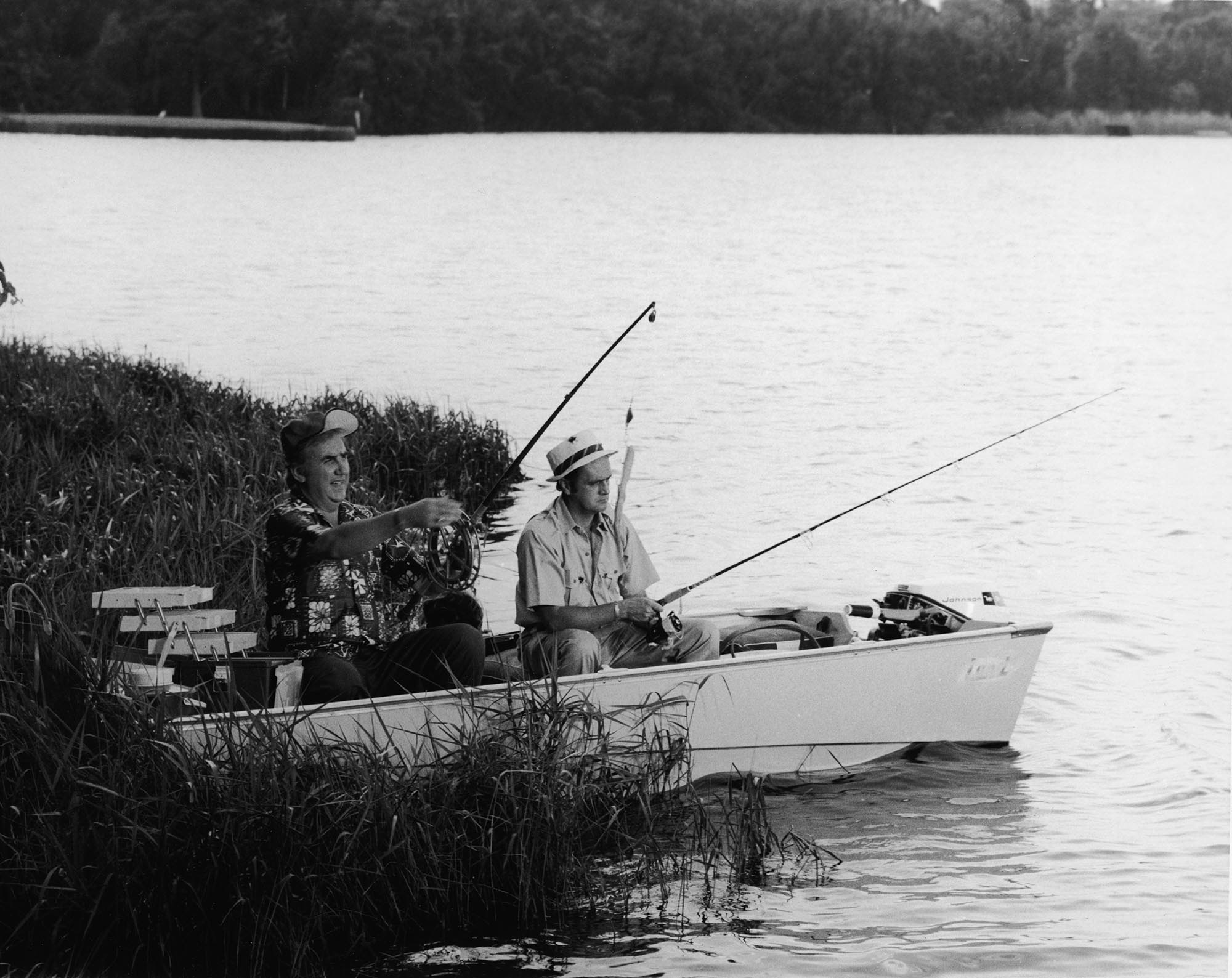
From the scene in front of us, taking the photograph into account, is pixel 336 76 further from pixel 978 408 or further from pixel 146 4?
pixel 978 408

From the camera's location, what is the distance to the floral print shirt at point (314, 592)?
A: 12.3ft

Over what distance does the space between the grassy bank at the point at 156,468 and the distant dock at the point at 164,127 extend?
10184 millimetres

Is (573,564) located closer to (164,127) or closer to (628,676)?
(628,676)

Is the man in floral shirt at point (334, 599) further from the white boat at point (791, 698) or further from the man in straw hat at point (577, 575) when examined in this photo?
the man in straw hat at point (577, 575)

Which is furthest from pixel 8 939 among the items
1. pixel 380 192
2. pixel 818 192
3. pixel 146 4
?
pixel 818 192

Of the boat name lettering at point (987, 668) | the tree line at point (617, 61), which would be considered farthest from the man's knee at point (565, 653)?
the tree line at point (617, 61)

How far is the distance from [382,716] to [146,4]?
44.2 feet

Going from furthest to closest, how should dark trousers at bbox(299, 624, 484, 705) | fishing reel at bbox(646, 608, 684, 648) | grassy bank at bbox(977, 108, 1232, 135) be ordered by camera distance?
grassy bank at bbox(977, 108, 1232, 135) < fishing reel at bbox(646, 608, 684, 648) < dark trousers at bbox(299, 624, 484, 705)

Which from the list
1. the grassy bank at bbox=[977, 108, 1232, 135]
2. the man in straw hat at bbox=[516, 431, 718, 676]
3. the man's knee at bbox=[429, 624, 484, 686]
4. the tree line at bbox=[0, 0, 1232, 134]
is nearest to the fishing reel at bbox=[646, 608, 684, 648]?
the man in straw hat at bbox=[516, 431, 718, 676]

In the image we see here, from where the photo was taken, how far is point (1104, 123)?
1230 centimetres

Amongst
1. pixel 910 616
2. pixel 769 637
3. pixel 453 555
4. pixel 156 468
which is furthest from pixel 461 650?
pixel 156 468

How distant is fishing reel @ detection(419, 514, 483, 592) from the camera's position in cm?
403

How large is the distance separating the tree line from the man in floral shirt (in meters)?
6.40

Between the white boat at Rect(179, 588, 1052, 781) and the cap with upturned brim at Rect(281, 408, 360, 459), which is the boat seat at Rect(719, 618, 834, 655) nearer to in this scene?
the white boat at Rect(179, 588, 1052, 781)
